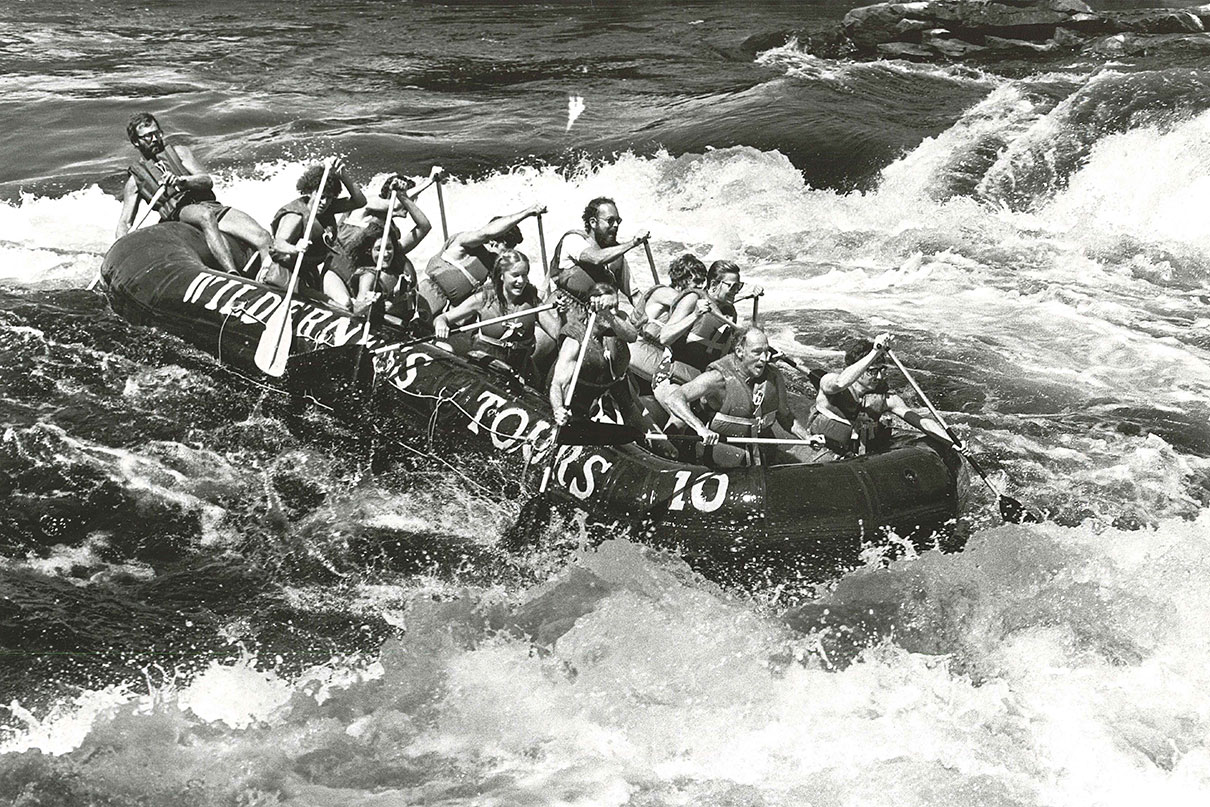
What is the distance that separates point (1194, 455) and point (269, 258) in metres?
7.88

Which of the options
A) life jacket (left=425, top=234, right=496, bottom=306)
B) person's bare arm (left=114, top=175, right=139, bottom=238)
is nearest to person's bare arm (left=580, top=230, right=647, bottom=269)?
life jacket (left=425, top=234, right=496, bottom=306)

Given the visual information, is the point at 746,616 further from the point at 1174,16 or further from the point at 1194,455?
the point at 1174,16

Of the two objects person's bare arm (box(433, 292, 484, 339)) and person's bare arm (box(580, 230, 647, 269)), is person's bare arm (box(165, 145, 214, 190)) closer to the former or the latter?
person's bare arm (box(433, 292, 484, 339))

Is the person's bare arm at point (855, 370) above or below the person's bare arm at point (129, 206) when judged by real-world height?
below

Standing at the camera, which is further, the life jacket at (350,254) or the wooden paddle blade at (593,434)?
the life jacket at (350,254)

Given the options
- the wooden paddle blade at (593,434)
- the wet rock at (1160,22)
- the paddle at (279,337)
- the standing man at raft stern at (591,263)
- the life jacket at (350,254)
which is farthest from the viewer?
the wet rock at (1160,22)

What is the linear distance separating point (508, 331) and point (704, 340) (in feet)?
4.93

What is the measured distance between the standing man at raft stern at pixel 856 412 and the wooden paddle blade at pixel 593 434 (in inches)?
49.8

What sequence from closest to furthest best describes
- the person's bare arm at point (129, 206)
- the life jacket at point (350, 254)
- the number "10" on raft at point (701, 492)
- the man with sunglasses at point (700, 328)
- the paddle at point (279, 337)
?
the number "10" on raft at point (701, 492), the man with sunglasses at point (700, 328), the paddle at point (279, 337), the life jacket at point (350, 254), the person's bare arm at point (129, 206)

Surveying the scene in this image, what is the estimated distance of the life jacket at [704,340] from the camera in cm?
913

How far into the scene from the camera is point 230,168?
17844 mm

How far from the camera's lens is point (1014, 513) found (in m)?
8.17

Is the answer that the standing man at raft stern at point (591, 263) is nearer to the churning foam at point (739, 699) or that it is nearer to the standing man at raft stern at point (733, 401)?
the standing man at raft stern at point (733, 401)

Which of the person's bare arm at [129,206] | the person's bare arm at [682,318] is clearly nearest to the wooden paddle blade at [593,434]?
the person's bare arm at [682,318]
